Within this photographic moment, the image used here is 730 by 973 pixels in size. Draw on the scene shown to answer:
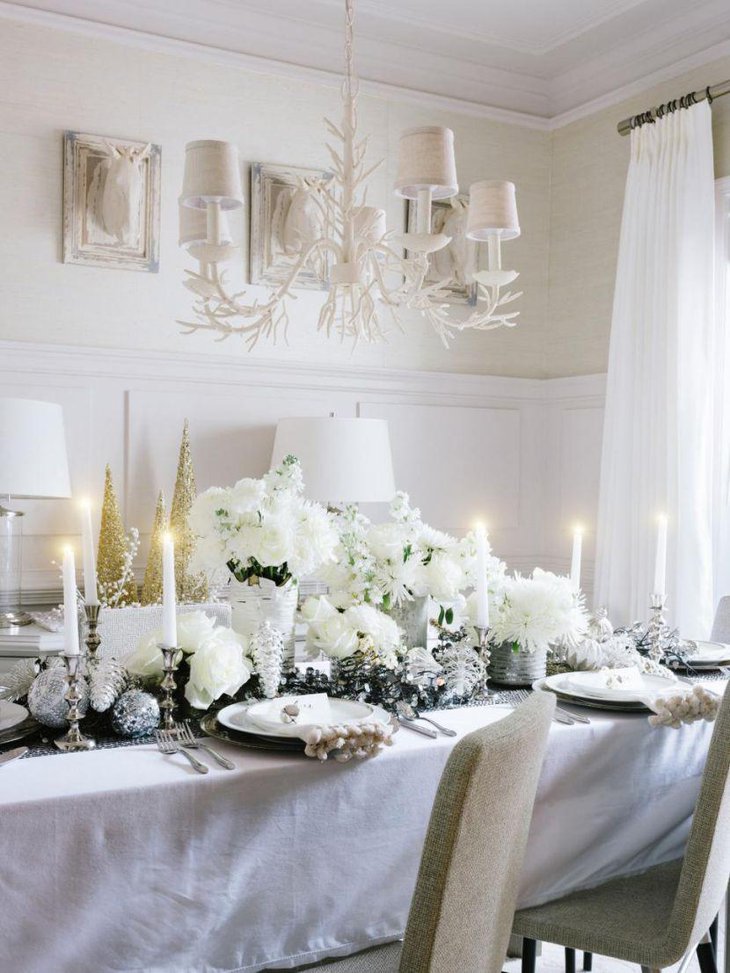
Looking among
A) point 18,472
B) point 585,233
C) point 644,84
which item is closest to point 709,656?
point 18,472

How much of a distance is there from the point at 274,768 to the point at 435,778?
30 cm

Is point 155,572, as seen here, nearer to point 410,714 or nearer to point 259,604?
point 259,604

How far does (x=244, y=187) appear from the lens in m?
4.01

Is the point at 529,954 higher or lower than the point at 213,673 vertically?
lower

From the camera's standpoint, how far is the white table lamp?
10.2ft

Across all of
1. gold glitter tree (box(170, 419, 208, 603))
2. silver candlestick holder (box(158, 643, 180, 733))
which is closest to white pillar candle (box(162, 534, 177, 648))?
silver candlestick holder (box(158, 643, 180, 733))

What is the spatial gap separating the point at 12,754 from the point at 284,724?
0.42 metres

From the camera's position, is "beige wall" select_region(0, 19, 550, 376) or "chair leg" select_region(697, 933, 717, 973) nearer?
"chair leg" select_region(697, 933, 717, 973)

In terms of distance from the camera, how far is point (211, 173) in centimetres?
206

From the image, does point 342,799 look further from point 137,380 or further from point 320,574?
point 137,380

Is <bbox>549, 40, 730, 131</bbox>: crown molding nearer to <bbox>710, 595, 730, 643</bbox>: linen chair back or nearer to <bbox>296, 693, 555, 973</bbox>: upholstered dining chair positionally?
<bbox>710, 595, 730, 643</bbox>: linen chair back

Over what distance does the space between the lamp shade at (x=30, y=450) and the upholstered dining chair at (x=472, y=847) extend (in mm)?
2125

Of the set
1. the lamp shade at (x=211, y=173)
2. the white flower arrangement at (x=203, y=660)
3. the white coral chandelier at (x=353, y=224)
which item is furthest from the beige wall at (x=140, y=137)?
the white flower arrangement at (x=203, y=660)

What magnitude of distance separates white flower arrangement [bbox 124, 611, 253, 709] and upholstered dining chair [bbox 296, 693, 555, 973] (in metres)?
0.60
